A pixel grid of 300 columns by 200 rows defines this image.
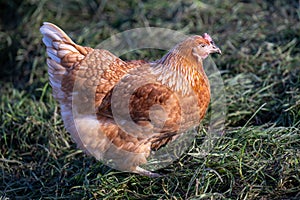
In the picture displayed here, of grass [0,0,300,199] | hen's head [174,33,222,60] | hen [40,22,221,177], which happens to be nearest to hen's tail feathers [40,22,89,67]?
hen [40,22,221,177]

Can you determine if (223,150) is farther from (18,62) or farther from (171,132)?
(18,62)

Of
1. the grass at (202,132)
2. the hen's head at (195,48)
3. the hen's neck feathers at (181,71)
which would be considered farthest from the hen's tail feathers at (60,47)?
the grass at (202,132)

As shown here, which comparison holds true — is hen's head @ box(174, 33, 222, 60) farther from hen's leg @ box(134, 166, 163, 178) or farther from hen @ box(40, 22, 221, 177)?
hen's leg @ box(134, 166, 163, 178)

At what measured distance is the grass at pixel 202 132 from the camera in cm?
340

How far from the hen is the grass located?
247 millimetres

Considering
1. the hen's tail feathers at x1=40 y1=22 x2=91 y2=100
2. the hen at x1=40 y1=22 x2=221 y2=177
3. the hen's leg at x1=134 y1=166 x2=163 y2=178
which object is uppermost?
the hen's tail feathers at x1=40 y1=22 x2=91 y2=100

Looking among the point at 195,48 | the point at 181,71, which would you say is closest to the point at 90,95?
the point at 181,71

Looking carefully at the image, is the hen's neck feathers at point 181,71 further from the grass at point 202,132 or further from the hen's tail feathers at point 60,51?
the hen's tail feathers at point 60,51

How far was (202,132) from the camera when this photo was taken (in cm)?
395

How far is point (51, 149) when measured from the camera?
13.8 ft

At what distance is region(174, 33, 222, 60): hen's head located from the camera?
3570 millimetres

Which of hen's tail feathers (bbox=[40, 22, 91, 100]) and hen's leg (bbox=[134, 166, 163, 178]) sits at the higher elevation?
hen's tail feathers (bbox=[40, 22, 91, 100])

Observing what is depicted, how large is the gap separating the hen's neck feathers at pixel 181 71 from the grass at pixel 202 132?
524 millimetres

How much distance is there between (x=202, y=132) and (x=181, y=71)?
2.13ft
